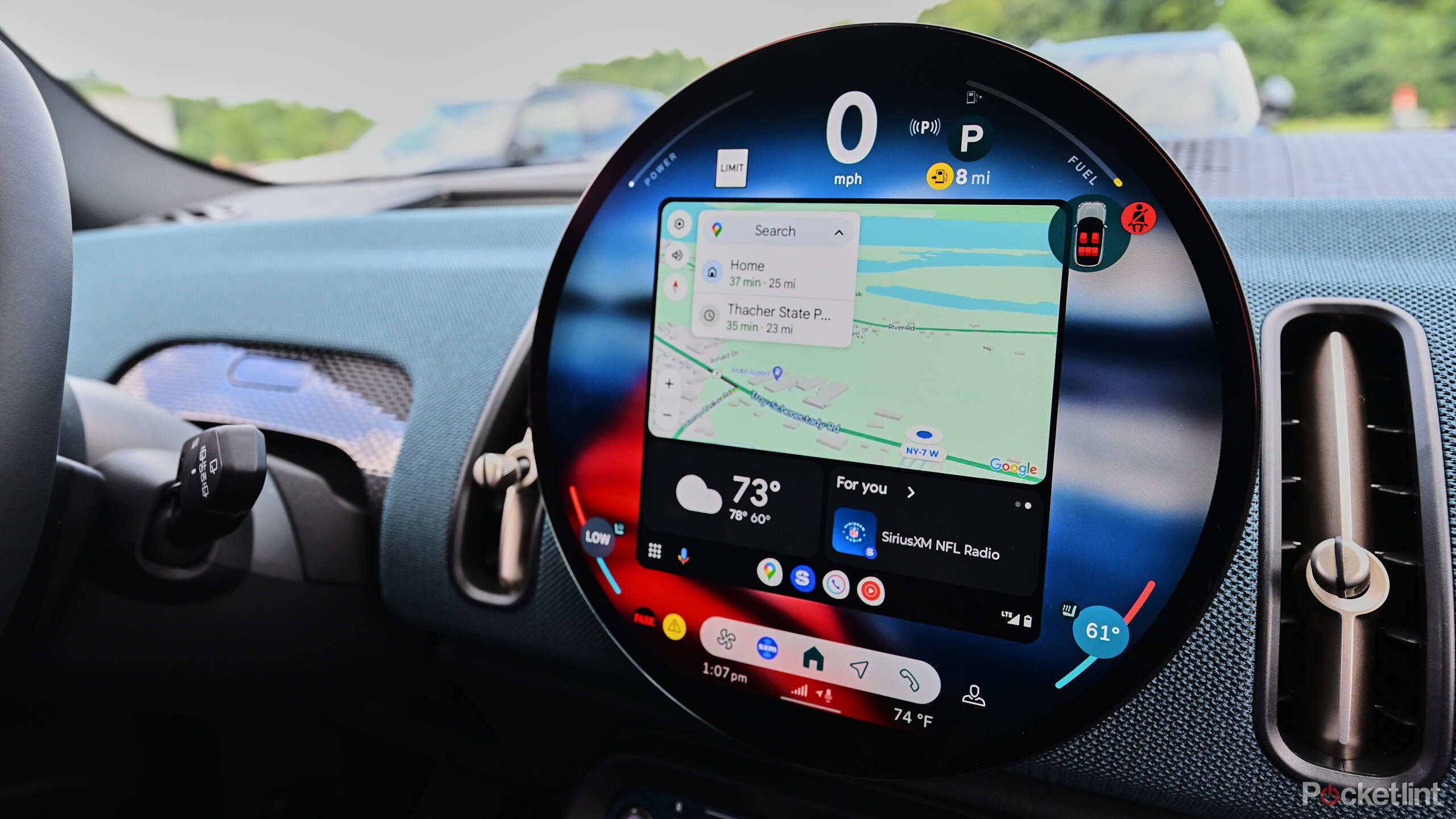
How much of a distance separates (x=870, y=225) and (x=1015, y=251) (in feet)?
0.39

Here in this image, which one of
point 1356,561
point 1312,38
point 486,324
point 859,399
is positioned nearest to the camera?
point 1356,561

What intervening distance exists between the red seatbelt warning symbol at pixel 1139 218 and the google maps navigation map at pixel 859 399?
0.05 m

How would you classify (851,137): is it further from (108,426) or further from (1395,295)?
(108,426)

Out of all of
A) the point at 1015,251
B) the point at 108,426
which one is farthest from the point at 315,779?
the point at 1015,251

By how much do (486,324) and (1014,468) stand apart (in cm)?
68

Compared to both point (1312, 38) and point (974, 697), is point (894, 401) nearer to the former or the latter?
point (974, 697)

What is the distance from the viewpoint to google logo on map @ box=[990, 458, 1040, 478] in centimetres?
74

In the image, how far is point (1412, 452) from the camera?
2.40 feet

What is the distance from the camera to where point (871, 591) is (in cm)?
80

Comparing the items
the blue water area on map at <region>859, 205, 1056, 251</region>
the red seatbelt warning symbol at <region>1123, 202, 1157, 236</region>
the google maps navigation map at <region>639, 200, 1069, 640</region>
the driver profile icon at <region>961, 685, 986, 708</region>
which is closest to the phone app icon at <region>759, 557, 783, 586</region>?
the google maps navigation map at <region>639, 200, 1069, 640</region>

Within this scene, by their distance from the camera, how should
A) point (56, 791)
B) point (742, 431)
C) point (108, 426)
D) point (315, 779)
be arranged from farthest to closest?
point (315, 779)
point (56, 791)
point (108, 426)
point (742, 431)

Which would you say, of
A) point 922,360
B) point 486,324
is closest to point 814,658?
point 922,360

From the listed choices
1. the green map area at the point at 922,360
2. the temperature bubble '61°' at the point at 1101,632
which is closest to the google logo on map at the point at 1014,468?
the green map area at the point at 922,360

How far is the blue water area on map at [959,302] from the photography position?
72 cm
